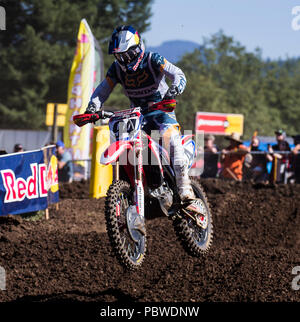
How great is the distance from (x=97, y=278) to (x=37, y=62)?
34270 mm

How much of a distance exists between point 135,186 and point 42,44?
34787 mm

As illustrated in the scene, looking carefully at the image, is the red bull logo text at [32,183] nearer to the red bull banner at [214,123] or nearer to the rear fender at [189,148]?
the rear fender at [189,148]

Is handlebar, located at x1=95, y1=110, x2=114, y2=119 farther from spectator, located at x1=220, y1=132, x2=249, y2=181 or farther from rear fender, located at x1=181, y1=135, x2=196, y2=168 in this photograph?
spectator, located at x1=220, y1=132, x2=249, y2=181

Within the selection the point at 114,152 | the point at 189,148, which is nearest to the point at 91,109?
the point at 114,152

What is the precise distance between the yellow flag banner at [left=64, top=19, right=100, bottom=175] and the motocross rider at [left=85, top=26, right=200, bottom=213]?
9732 mm

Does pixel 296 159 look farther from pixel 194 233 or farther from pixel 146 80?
pixel 146 80

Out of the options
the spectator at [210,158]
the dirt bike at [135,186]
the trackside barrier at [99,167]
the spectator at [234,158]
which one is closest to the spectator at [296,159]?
the spectator at [234,158]

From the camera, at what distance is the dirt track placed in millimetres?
6281

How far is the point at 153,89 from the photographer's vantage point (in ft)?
19.5

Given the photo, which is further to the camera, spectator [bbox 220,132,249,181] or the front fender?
spectator [bbox 220,132,249,181]

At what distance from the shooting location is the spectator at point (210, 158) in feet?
50.9

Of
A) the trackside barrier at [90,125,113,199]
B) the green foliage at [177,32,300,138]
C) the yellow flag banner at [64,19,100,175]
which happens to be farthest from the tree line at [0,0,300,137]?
the trackside barrier at [90,125,113,199]
